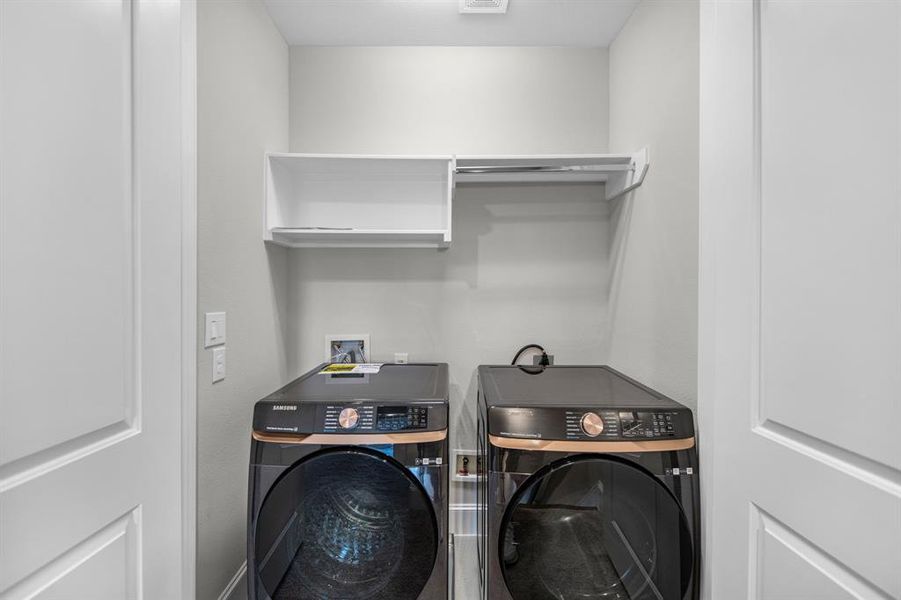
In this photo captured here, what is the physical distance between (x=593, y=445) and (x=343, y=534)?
83 cm

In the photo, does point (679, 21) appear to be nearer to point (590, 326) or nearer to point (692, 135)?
point (692, 135)

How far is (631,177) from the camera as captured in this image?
5.60ft

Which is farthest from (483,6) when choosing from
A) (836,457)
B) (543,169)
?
(836,457)

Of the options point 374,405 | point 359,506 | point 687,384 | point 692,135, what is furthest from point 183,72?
point 687,384

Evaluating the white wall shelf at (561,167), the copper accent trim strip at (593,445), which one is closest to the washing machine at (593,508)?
the copper accent trim strip at (593,445)

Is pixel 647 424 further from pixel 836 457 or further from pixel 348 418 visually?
pixel 348 418

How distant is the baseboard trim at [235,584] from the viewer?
1.41 m

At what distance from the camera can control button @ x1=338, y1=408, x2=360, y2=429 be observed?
48.8 inches

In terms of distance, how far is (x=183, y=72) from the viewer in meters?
1.15

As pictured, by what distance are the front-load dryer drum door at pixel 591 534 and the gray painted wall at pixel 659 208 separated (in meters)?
0.39

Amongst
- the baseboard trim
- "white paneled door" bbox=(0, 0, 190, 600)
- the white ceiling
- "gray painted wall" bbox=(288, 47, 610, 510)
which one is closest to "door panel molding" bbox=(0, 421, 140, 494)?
"white paneled door" bbox=(0, 0, 190, 600)

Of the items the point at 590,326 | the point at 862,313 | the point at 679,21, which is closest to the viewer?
the point at 862,313

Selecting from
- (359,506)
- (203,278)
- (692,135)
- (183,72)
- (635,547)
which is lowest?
(635,547)

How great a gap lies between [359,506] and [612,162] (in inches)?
66.3
